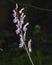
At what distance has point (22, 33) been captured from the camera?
2.71m

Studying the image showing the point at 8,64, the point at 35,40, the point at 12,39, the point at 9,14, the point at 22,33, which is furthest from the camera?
the point at 9,14

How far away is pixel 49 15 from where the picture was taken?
24.1 feet

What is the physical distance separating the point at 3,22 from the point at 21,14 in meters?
4.38

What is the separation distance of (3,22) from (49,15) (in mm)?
794

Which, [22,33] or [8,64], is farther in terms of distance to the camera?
[8,64]

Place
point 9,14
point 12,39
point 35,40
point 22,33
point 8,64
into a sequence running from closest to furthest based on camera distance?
1. point 22,33
2. point 8,64
3. point 35,40
4. point 12,39
5. point 9,14

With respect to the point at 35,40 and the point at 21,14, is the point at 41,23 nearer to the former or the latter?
the point at 35,40

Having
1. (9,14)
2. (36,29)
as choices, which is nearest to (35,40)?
(36,29)

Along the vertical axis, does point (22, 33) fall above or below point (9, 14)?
above

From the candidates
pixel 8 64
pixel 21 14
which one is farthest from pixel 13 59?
pixel 21 14

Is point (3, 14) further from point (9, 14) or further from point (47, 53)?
point (47, 53)

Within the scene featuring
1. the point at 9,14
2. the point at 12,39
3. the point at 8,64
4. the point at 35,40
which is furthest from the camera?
the point at 9,14

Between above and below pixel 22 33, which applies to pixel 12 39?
below

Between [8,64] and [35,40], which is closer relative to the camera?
[8,64]
